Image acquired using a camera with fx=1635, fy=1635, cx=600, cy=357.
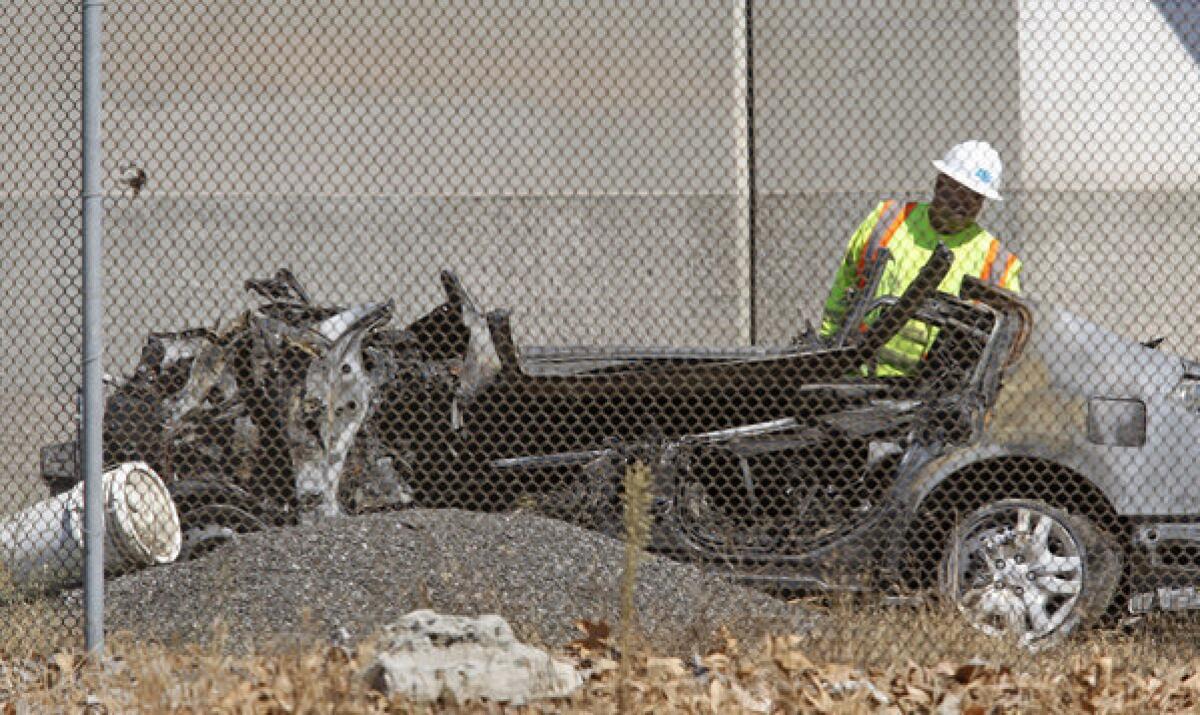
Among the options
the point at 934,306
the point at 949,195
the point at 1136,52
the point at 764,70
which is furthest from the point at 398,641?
the point at 1136,52

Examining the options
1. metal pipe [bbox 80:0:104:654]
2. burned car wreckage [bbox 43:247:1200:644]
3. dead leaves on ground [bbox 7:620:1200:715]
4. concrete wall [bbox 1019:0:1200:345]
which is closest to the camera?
dead leaves on ground [bbox 7:620:1200:715]

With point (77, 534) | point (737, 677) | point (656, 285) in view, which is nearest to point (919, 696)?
point (737, 677)

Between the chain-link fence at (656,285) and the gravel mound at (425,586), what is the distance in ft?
0.23

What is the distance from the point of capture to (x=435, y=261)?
30.0 ft

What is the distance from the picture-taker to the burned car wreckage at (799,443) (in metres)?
6.57

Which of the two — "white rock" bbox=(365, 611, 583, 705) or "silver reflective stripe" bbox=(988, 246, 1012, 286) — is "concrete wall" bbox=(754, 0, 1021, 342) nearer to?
"silver reflective stripe" bbox=(988, 246, 1012, 286)

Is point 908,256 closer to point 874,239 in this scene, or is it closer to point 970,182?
point 874,239

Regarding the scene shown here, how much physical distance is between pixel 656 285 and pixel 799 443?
280cm

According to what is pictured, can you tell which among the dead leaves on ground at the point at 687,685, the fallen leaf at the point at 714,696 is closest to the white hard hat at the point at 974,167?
the dead leaves on ground at the point at 687,685

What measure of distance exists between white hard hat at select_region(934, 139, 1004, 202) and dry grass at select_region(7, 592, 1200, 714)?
2.30 meters

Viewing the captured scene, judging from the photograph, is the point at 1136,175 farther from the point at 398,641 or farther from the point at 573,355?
the point at 398,641

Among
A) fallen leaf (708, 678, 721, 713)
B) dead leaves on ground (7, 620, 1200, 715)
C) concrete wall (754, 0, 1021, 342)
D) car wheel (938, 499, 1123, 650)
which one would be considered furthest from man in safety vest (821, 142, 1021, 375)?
fallen leaf (708, 678, 721, 713)

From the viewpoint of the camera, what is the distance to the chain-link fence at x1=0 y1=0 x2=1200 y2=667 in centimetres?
662

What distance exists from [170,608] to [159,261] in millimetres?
2939
